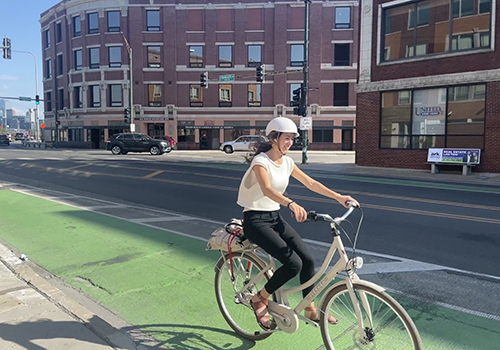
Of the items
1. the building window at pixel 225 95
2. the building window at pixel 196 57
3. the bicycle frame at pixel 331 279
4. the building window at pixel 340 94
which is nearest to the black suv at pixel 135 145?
the building window at pixel 225 95

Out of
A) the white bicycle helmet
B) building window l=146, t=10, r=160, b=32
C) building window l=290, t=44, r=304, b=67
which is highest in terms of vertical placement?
building window l=146, t=10, r=160, b=32

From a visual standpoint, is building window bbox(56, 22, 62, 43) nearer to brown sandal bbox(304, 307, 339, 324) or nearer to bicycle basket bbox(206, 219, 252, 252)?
bicycle basket bbox(206, 219, 252, 252)

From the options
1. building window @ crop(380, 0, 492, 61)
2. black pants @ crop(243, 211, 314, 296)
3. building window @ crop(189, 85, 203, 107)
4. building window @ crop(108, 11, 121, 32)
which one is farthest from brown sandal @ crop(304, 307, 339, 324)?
building window @ crop(108, 11, 121, 32)

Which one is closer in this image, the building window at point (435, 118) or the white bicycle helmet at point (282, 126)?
the white bicycle helmet at point (282, 126)

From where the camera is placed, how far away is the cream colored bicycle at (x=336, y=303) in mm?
2840

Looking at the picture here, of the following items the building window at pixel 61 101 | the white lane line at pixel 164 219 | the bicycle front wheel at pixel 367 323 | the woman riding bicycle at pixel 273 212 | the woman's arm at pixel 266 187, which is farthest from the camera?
the building window at pixel 61 101

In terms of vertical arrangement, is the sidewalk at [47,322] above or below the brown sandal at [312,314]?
below

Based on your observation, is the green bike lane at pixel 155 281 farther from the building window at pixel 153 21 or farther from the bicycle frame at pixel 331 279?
the building window at pixel 153 21

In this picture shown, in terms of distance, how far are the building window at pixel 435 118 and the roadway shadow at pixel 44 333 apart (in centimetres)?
1975

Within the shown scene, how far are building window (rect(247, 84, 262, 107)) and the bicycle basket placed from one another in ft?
143

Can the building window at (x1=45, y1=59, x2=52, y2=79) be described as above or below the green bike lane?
above

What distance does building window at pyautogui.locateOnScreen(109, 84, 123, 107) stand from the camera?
47500mm

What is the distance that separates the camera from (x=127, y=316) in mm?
4227

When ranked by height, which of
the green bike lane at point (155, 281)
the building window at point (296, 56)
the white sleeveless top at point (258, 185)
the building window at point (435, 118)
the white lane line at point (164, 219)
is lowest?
the green bike lane at point (155, 281)
